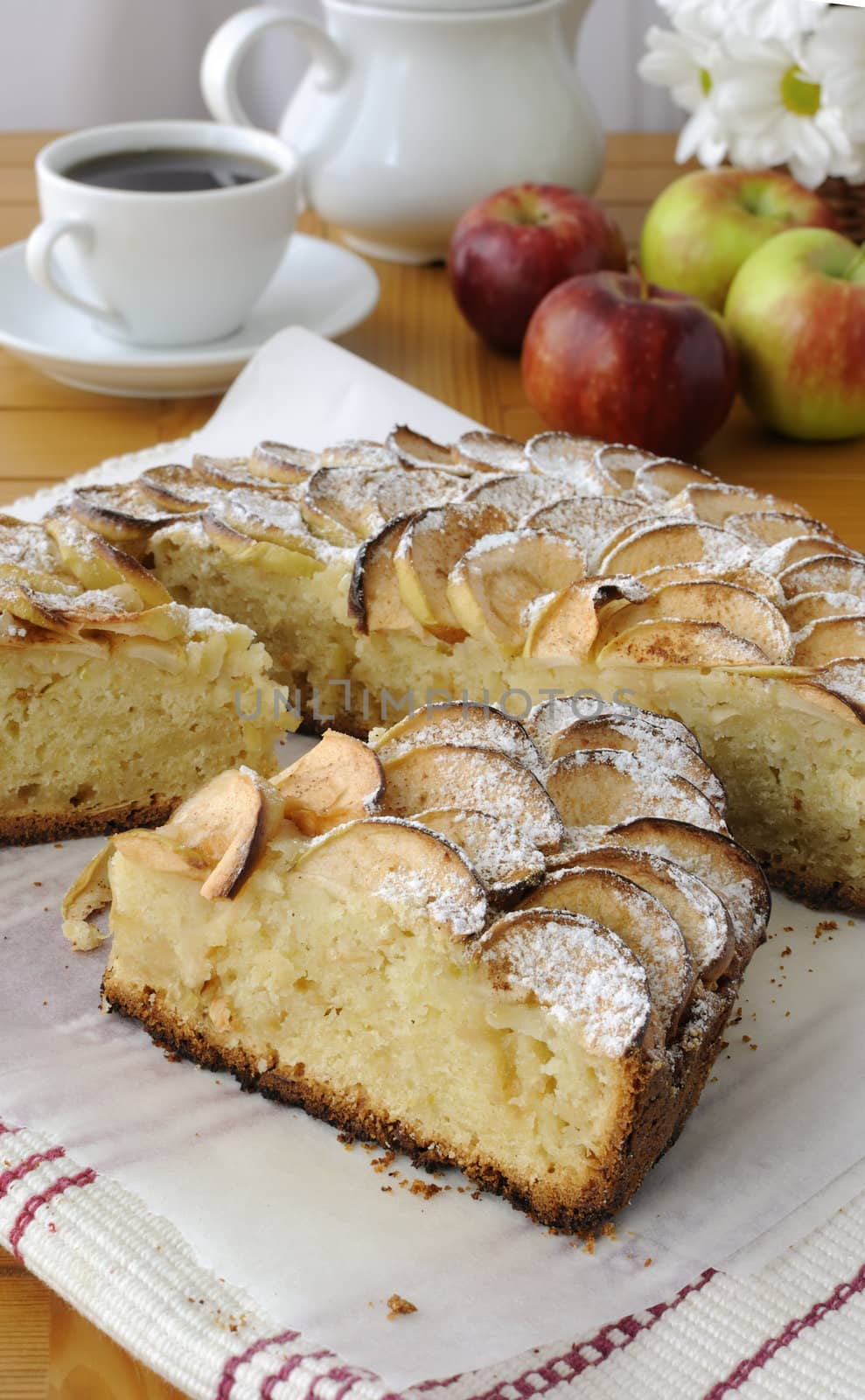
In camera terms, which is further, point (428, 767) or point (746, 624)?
point (746, 624)

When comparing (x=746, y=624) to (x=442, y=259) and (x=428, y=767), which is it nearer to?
(x=428, y=767)

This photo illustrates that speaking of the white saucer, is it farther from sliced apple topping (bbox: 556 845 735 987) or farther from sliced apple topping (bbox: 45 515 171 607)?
sliced apple topping (bbox: 556 845 735 987)

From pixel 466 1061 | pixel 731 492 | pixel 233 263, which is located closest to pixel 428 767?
pixel 466 1061

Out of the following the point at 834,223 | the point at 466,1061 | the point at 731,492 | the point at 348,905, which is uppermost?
the point at 834,223

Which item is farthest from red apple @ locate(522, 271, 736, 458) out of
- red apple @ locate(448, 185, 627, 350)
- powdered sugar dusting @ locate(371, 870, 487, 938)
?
powdered sugar dusting @ locate(371, 870, 487, 938)

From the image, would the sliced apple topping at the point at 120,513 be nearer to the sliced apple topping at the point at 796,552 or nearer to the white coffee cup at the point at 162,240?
the white coffee cup at the point at 162,240
